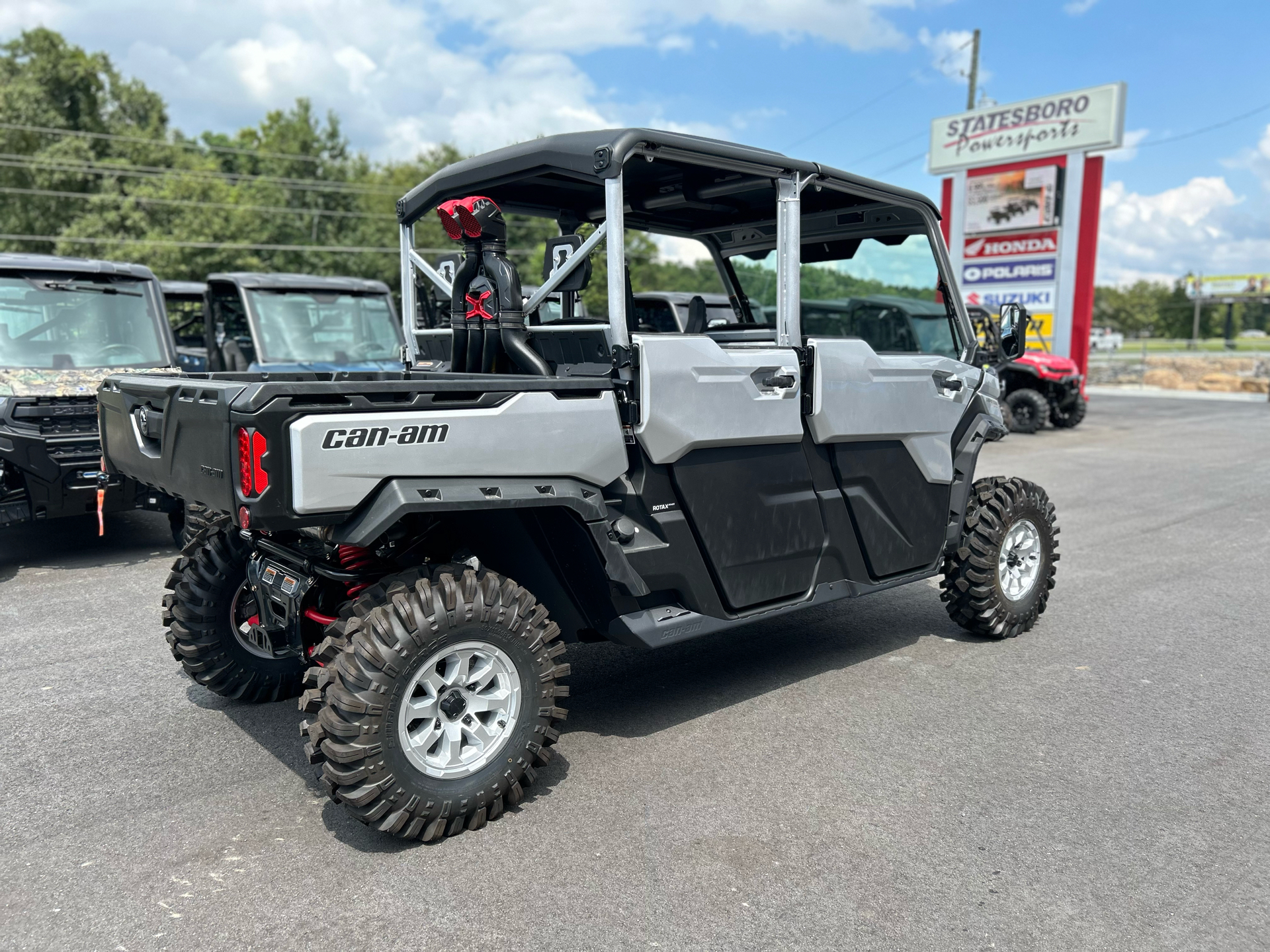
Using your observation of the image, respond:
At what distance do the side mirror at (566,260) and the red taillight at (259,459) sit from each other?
1.46m

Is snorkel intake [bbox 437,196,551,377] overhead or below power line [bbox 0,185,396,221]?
below

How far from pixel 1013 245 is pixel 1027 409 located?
6872 mm

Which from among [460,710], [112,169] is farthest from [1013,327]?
[112,169]

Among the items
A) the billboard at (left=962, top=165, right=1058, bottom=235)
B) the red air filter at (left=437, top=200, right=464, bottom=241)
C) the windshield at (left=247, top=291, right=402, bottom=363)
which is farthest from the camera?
the billboard at (left=962, top=165, right=1058, bottom=235)

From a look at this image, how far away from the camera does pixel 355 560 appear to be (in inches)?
147

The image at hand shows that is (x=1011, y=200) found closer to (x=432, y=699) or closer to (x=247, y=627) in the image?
(x=247, y=627)

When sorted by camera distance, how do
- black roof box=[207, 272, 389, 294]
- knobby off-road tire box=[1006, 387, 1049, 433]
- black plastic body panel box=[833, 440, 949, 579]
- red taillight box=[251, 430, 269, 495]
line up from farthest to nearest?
knobby off-road tire box=[1006, 387, 1049, 433], black roof box=[207, 272, 389, 294], black plastic body panel box=[833, 440, 949, 579], red taillight box=[251, 430, 269, 495]

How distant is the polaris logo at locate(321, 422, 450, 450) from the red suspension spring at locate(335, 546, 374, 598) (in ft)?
2.15

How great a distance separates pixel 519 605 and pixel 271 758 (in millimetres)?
1320

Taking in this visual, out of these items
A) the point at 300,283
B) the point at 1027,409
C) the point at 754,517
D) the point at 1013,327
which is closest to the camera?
the point at 754,517

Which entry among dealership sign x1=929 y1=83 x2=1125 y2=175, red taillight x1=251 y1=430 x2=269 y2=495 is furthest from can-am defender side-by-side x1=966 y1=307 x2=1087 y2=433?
red taillight x1=251 y1=430 x2=269 y2=495

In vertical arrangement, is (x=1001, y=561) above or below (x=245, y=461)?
below

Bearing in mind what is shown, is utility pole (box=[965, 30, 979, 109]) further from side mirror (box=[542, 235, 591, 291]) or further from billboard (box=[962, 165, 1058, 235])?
side mirror (box=[542, 235, 591, 291])

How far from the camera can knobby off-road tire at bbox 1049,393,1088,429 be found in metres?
18.1
